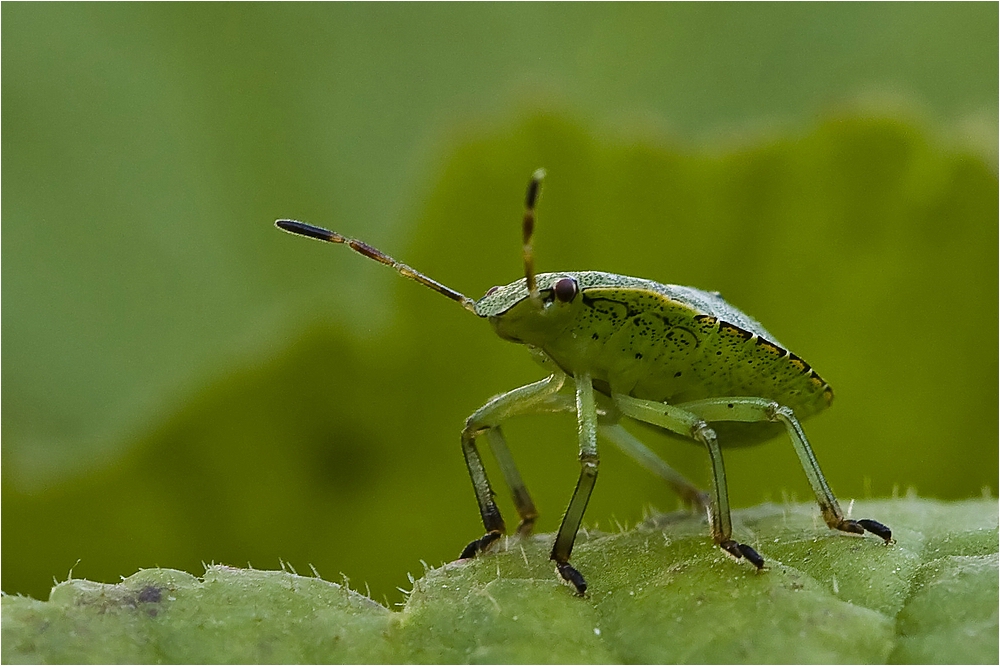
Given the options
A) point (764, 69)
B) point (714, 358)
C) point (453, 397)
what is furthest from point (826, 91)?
point (714, 358)

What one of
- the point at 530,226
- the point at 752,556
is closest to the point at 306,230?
the point at 530,226

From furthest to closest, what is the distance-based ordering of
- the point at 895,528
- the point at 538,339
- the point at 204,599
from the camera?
the point at 538,339
the point at 895,528
the point at 204,599

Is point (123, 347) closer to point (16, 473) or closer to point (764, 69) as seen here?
point (16, 473)

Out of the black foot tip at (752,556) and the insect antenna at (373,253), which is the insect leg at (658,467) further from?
the black foot tip at (752,556)

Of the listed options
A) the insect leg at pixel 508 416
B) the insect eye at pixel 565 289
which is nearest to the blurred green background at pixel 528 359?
the insect leg at pixel 508 416

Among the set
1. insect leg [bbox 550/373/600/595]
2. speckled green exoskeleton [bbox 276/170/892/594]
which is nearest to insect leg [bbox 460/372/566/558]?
speckled green exoskeleton [bbox 276/170/892/594]

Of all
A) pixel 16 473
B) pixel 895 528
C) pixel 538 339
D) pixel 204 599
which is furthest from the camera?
pixel 16 473

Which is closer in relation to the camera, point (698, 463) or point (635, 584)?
point (635, 584)
